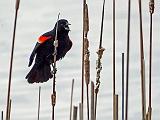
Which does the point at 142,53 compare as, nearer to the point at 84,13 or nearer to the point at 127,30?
the point at 127,30

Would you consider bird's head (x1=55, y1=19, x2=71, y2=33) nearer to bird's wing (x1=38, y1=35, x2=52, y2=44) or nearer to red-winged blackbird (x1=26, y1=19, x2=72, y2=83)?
red-winged blackbird (x1=26, y1=19, x2=72, y2=83)

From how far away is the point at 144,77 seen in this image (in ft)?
10.7

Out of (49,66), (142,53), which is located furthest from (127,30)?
(49,66)

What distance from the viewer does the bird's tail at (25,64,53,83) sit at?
4707mm

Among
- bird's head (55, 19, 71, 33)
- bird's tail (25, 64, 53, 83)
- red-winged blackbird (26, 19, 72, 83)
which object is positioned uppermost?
bird's head (55, 19, 71, 33)

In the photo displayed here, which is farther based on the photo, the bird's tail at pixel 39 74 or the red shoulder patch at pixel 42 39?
the red shoulder patch at pixel 42 39

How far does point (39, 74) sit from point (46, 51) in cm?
23

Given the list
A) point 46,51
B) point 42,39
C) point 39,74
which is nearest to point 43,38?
point 42,39

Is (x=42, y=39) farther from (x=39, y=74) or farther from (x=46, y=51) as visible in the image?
(x=39, y=74)

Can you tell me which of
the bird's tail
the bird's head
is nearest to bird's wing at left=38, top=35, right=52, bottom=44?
the bird's head

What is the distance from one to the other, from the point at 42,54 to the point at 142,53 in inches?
75.6

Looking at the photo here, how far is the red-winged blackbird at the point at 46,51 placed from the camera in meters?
4.79

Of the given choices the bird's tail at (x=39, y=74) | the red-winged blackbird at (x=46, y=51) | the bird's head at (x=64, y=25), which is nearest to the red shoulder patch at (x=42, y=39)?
the red-winged blackbird at (x=46, y=51)

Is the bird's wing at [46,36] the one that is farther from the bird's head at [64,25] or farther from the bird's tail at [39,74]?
the bird's tail at [39,74]
